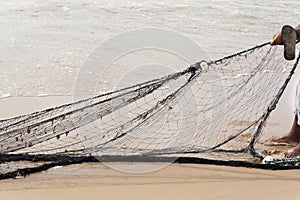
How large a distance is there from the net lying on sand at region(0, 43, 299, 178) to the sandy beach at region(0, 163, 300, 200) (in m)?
0.07

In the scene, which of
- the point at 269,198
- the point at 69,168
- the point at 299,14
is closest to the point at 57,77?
the point at 69,168

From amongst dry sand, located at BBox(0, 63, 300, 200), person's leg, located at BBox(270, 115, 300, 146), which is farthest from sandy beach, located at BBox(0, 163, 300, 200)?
person's leg, located at BBox(270, 115, 300, 146)

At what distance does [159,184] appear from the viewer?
127 inches

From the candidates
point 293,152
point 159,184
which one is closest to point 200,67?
point 159,184

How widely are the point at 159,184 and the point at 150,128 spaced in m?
0.96

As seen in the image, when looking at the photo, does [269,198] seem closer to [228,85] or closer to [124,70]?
[228,85]

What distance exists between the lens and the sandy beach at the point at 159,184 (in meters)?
3.08

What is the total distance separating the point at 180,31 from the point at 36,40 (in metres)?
2.99

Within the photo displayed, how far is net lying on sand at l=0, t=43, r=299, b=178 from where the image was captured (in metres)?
3.36

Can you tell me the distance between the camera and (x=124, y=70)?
6402mm

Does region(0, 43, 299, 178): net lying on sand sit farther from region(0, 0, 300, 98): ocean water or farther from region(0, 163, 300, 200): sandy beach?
region(0, 0, 300, 98): ocean water

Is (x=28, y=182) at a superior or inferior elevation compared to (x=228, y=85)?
inferior

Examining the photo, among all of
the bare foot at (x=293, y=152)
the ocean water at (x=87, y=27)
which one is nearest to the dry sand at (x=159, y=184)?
the bare foot at (x=293, y=152)

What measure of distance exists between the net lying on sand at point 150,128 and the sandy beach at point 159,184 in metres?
0.07
